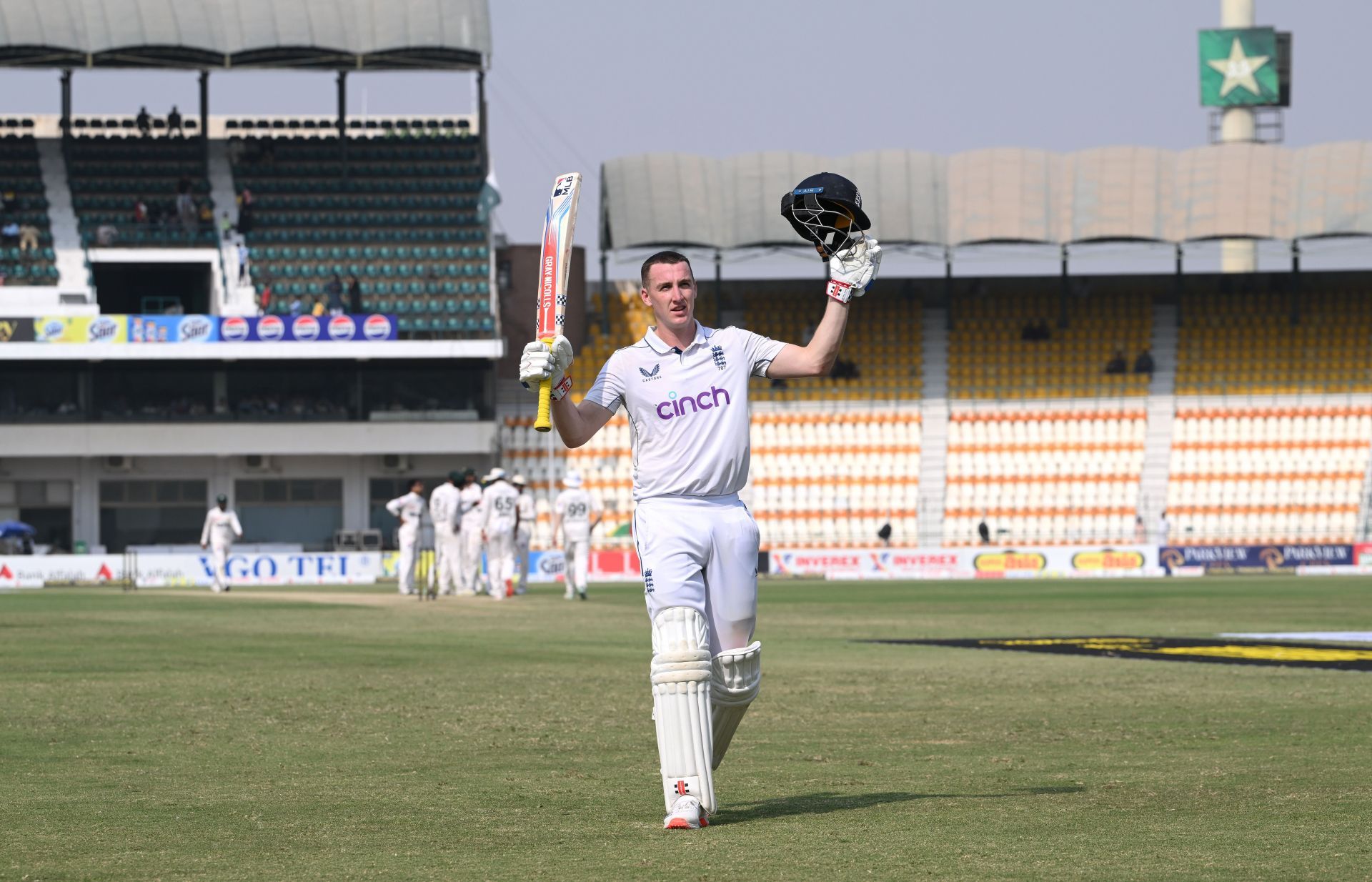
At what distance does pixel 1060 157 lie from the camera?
170 ft

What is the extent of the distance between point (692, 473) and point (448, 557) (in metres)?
25.7

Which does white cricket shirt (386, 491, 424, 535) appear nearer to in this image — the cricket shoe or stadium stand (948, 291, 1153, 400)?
stadium stand (948, 291, 1153, 400)

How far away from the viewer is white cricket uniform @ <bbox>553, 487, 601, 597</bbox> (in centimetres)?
3081

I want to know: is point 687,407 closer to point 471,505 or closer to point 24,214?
point 471,505

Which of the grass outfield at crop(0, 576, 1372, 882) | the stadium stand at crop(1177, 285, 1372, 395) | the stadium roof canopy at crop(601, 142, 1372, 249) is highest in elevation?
the stadium roof canopy at crop(601, 142, 1372, 249)

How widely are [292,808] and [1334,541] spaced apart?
43.4m

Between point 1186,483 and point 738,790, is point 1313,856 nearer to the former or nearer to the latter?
point 738,790

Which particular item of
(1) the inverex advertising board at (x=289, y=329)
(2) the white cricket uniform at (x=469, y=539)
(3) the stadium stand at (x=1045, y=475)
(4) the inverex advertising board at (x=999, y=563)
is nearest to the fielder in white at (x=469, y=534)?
(2) the white cricket uniform at (x=469, y=539)

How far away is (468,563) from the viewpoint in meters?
33.6

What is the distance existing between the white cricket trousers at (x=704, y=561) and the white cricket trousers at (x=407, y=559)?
1032 inches

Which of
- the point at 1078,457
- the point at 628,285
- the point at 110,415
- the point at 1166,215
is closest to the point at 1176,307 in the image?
the point at 1166,215

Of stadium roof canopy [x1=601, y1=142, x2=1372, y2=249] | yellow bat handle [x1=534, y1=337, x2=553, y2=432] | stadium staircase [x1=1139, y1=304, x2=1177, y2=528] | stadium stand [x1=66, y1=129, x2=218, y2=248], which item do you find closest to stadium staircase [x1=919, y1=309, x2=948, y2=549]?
stadium roof canopy [x1=601, y1=142, x2=1372, y2=249]

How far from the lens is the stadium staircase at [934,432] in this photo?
48656mm

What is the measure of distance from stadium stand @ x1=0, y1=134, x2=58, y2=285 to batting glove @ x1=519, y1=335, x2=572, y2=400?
4297 centimetres
